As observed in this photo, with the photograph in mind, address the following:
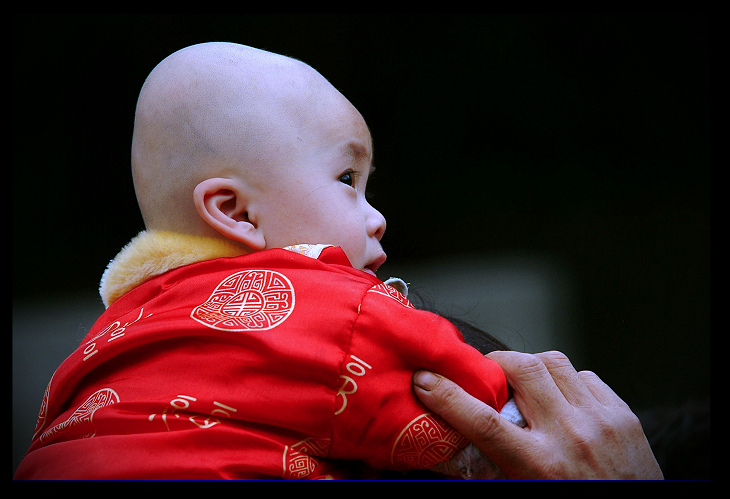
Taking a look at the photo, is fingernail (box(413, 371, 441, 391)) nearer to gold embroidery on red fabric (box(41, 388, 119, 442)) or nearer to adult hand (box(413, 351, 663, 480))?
adult hand (box(413, 351, 663, 480))

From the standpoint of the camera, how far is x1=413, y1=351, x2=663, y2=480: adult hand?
709 mm

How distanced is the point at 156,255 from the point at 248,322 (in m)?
0.23

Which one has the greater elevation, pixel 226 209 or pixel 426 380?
pixel 226 209

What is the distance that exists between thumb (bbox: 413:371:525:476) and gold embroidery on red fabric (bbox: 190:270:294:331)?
179mm

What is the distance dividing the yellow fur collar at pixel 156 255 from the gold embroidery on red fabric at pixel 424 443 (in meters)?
0.35

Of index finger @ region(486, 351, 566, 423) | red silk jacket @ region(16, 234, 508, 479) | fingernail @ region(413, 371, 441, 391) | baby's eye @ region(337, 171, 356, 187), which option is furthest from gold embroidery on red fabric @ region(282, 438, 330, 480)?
baby's eye @ region(337, 171, 356, 187)

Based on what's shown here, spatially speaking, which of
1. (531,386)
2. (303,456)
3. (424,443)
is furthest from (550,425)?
(303,456)

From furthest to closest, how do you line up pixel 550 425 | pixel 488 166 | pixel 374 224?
pixel 488 166 < pixel 374 224 < pixel 550 425

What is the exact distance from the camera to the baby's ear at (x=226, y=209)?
84 centimetres

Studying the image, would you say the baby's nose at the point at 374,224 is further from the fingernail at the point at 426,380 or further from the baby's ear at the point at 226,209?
the fingernail at the point at 426,380

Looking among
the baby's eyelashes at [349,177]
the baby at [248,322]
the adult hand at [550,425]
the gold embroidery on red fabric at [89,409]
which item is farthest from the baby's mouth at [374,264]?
the gold embroidery on red fabric at [89,409]

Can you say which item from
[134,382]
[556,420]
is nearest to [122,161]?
[134,382]

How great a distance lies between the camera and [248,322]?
0.69 metres

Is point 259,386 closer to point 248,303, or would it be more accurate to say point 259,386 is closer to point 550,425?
point 248,303
